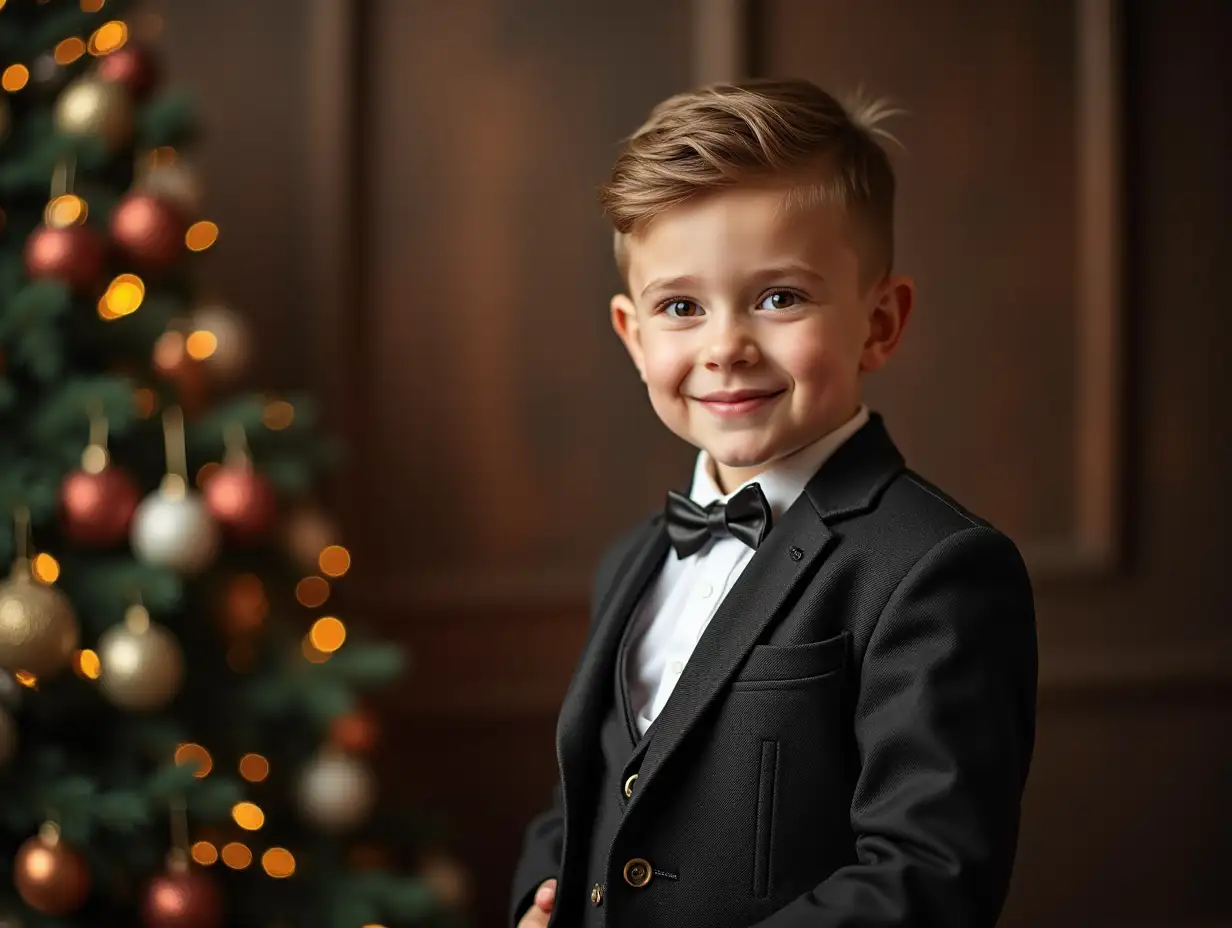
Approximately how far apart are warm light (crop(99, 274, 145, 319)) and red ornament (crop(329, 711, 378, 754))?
2.18ft

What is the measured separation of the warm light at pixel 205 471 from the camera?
67.4 inches

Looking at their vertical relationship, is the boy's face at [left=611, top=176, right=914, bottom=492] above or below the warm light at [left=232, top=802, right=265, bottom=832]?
above

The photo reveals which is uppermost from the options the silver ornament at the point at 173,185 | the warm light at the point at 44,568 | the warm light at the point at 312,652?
the silver ornament at the point at 173,185

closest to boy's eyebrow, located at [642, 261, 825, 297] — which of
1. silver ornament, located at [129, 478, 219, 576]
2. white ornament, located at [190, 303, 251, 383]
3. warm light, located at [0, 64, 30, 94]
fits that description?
silver ornament, located at [129, 478, 219, 576]

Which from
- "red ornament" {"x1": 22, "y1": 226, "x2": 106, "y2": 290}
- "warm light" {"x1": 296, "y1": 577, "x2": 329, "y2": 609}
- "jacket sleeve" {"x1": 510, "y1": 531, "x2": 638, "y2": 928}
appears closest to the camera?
"jacket sleeve" {"x1": 510, "y1": 531, "x2": 638, "y2": 928}

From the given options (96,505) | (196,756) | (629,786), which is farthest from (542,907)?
(96,505)

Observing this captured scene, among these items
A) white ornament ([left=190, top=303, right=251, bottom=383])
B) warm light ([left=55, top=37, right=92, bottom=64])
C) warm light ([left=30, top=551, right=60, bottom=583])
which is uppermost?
warm light ([left=55, top=37, right=92, bottom=64])

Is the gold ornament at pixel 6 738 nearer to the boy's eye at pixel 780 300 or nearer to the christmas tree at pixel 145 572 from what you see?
the christmas tree at pixel 145 572

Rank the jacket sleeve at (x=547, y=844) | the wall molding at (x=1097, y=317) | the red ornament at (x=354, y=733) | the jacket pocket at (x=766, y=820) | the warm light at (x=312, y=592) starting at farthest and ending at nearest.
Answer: the wall molding at (x=1097, y=317)
the warm light at (x=312, y=592)
the red ornament at (x=354, y=733)
the jacket sleeve at (x=547, y=844)
the jacket pocket at (x=766, y=820)

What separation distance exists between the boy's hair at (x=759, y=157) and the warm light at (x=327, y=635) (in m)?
0.97

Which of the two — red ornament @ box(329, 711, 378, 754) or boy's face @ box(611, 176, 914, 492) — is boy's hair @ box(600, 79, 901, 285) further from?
red ornament @ box(329, 711, 378, 754)

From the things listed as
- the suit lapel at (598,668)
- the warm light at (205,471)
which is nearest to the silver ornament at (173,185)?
the warm light at (205,471)

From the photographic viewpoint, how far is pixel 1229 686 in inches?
102

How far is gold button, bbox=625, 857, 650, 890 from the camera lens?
1011 millimetres
